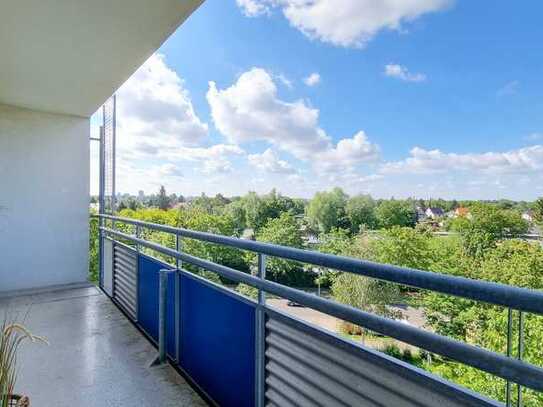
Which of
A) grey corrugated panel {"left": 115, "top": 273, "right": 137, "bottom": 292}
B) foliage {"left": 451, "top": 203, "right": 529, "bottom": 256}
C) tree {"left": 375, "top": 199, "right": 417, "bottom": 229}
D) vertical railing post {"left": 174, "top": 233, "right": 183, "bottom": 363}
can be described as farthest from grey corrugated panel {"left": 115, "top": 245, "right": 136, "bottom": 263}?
tree {"left": 375, "top": 199, "right": 417, "bottom": 229}

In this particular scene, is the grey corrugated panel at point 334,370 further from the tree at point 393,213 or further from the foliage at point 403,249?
the tree at point 393,213

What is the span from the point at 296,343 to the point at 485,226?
37409mm

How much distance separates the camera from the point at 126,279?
3.23 metres

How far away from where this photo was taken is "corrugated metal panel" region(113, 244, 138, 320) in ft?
9.84

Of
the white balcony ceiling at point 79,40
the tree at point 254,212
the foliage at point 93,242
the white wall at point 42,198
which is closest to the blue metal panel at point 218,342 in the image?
the white balcony ceiling at point 79,40

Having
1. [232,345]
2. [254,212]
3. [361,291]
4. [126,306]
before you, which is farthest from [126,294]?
[254,212]

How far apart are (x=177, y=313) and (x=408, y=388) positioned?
1625mm

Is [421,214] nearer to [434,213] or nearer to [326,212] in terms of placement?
[434,213]

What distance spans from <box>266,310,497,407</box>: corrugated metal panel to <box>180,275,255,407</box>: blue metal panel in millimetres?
167

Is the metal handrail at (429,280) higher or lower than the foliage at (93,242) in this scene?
higher

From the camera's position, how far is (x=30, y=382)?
207 cm

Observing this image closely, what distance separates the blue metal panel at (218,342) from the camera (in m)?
1.53

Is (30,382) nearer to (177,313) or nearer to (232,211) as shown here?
(177,313)

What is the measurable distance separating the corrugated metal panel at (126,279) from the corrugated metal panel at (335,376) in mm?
1957
